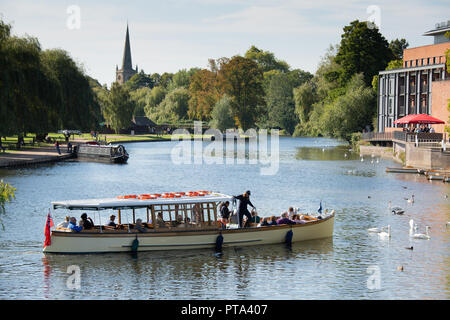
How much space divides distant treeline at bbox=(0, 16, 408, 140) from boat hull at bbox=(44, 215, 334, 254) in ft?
138

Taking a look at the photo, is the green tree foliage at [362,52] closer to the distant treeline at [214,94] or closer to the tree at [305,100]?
the distant treeline at [214,94]

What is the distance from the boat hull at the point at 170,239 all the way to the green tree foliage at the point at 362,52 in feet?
315

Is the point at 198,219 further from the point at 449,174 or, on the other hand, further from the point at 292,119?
the point at 292,119

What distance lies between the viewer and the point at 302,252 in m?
33.5

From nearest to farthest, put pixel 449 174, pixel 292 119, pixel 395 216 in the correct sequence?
pixel 395 216
pixel 449 174
pixel 292 119

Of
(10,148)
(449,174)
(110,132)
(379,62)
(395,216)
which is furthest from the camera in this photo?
(110,132)

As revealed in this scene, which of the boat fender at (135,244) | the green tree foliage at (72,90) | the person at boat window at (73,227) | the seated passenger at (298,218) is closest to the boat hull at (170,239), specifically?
the boat fender at (135,244)

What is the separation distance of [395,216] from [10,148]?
6399 cm

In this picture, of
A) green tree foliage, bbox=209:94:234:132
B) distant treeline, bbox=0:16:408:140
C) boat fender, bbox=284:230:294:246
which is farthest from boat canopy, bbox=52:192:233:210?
green tree foliage, bbox=209:94:234:132

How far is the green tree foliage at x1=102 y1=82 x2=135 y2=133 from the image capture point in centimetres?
14925

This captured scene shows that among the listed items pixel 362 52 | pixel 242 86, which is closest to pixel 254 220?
pixel 362 52

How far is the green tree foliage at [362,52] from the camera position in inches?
4953
